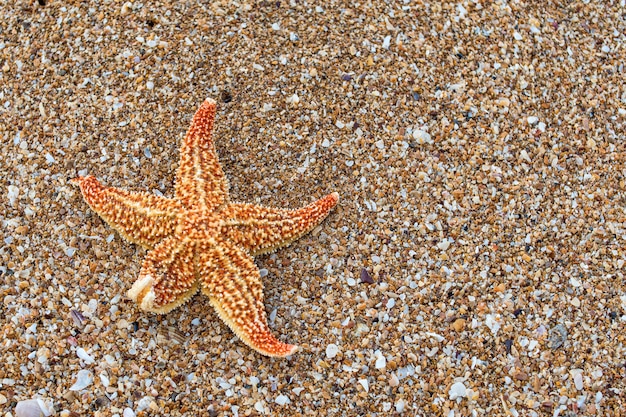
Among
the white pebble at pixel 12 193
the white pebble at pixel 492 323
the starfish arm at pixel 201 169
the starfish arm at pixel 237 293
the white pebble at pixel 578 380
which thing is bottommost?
the white pebble at pixel 578 380

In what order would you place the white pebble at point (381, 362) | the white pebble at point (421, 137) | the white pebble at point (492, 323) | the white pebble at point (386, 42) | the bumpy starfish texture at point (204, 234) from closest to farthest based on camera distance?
1. the bumpy starfish texture at point (204, 234)
2. the white pebble at point (381, 362)
3. the white pebble at point (492, 323)
4. the white pebble at point (421, 137)
5. the white pebble at point (386, 42)

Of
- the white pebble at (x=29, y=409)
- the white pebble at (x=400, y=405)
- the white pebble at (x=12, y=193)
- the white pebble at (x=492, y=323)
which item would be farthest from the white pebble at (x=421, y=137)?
the white pebble at (x=29, y=409)

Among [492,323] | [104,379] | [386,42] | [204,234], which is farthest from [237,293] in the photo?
[386,42]

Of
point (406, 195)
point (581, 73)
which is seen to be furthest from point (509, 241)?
point (581, 73)

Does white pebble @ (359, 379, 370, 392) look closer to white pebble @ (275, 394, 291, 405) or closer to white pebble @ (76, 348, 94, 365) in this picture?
white pebble @ (275, 394, 291, 405)

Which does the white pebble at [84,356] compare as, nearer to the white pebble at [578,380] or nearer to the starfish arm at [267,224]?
the starfish arm at [267,224]

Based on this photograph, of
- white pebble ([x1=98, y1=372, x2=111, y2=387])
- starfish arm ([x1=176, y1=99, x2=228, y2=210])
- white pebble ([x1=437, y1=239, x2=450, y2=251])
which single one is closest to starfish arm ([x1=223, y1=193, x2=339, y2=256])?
starfish arm ([x1=176, y1=99, x2=228, y2=210])
